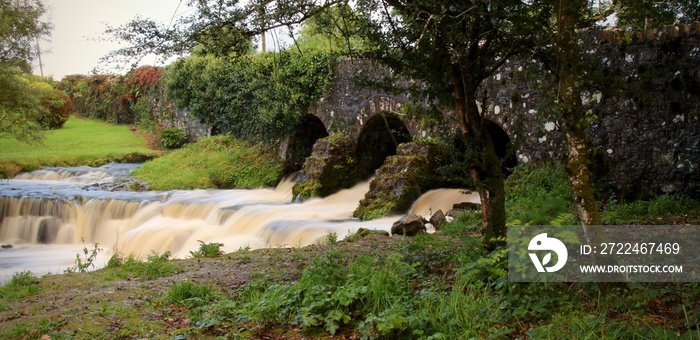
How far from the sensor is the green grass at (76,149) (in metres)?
19.5

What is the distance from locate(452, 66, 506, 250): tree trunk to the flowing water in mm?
4407

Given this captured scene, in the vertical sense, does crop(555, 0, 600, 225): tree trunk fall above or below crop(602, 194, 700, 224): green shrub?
above

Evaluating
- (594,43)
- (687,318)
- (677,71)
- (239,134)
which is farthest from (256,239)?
(239,134)

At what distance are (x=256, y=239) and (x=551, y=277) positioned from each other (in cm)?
733

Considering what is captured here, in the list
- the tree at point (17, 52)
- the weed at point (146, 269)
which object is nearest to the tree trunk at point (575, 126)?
the weed at point (146, 269)

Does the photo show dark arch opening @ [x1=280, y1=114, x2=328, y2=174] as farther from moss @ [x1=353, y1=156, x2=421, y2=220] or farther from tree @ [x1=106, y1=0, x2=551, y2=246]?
tree @ [x1=106, y1=0, x2=551, y2=246]

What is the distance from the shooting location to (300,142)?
57.1ft

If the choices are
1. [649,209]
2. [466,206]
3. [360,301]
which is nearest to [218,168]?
[466,206]

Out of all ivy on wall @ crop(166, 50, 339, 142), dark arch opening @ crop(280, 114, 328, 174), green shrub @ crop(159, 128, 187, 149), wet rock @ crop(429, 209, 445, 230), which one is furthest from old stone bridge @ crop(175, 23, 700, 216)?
green shrub @ crop(159, 128, 187, 149)

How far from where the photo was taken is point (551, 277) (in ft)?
13.5

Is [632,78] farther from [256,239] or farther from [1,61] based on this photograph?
[1,61]

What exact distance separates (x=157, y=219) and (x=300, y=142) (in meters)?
5.58

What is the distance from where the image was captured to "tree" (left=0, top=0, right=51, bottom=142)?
15156mm

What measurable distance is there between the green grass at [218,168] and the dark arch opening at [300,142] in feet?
1.23
